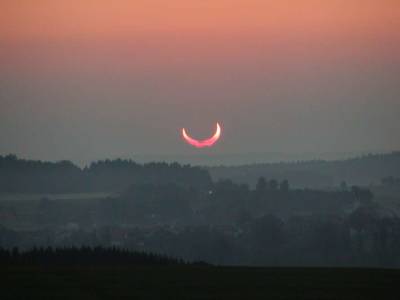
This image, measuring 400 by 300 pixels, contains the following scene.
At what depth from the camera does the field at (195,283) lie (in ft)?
145

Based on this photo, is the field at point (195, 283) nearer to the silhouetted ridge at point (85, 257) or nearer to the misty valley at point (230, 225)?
the silhouetted ridge at point (85, 257)

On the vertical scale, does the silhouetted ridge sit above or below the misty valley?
below

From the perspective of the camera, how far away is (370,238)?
126 m

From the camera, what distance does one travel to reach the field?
44.3m

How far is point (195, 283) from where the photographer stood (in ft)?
157

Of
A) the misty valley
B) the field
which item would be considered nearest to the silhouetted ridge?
the field

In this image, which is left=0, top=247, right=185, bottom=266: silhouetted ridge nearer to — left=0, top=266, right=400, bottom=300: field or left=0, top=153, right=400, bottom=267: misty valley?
left=0, top=266, right=400, bottom=300: field

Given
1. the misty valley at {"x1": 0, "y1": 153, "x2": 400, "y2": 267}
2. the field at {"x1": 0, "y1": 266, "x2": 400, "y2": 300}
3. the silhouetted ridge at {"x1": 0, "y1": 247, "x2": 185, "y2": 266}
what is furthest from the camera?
the misty valley at {"x1": 0, "y1": 153, "x2": 400, "y2": 267}

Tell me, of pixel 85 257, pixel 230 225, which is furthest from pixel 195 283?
pixel 230 225

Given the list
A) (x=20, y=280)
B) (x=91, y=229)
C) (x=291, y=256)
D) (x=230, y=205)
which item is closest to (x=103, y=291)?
(x=20, y=280)

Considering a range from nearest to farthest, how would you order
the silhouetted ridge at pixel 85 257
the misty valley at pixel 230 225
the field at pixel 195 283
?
A: the field at pixel 195 283, the silhouetted ridge at pixel 85 257, the misty valley at pixel 230 225

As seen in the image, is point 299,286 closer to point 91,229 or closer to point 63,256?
point 63,256

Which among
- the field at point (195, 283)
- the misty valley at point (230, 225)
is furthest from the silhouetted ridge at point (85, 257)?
the misty valley at point (230, 225)

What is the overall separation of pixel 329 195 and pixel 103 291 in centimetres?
14452
